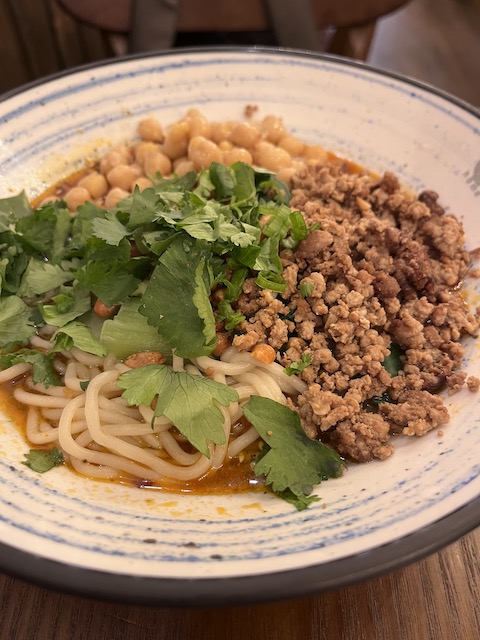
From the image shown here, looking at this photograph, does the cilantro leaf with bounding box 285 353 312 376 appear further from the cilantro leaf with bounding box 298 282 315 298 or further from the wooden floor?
the wooden floor

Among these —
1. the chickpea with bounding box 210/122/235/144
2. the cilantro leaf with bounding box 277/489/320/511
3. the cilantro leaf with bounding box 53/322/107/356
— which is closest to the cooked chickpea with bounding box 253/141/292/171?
the chickpea with bounding box 210/122/235/144

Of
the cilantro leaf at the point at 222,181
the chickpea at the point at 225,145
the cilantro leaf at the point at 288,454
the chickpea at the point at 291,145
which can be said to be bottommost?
the cilantro leaf at the point at 288,454

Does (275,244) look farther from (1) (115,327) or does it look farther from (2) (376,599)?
(2) (376,599)

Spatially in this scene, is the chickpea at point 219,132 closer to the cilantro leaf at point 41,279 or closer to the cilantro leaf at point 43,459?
the cilantro leaf at point 41,279

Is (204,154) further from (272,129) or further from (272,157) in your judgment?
(272,129)

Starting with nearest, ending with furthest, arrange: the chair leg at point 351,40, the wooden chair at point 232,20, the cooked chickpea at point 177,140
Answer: the cooked chickpea at point 177,140
the wooden chair at point 232,20
the chair leg at point 351,40

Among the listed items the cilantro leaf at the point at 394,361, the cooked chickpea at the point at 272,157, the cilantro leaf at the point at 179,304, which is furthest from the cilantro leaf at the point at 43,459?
the cooked chickpea at the point at 272,157
